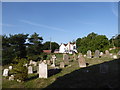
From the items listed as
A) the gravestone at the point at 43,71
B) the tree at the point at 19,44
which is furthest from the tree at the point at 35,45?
the gravestone at the point at 43,71

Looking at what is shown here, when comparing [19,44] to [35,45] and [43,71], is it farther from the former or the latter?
[43,71]

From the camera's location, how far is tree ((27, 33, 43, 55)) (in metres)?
26.1

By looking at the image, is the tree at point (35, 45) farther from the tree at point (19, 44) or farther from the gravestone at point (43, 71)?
the gravestone at point (43, 71)

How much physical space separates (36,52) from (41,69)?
1635 centimetres

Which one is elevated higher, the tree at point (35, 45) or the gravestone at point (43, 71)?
the tree at point (35, 45)

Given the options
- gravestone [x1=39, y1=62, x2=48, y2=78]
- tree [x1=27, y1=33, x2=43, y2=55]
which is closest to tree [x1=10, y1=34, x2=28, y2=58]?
tree [x1=27, y1=33, x2=43, y2=55]

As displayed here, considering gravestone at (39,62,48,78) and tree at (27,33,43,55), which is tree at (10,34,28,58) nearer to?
tree at (27,33,43,55)

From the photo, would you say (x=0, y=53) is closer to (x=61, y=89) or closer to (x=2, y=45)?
(x=2, y=45)

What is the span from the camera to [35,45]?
87.0ft

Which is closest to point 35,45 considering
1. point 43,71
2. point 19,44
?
point 19,44

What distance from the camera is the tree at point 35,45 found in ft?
85.7

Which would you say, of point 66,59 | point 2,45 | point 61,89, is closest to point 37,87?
point 61,89

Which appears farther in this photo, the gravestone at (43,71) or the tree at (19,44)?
the tree at (19,44)

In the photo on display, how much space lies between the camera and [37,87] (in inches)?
348
